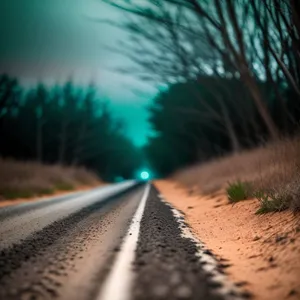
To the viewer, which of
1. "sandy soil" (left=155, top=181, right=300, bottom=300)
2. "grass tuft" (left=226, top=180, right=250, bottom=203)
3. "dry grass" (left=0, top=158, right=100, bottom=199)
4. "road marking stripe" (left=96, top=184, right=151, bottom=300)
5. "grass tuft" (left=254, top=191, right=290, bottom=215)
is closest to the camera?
"road marking stripe" (left=96, top=184, right=151, bottom=300)

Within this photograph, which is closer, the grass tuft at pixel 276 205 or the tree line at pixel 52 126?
the grass tuft at pixel 276 205

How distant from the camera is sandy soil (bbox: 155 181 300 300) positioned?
2.23 metres

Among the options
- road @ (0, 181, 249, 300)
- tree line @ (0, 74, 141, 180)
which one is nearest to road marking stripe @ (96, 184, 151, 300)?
road @ (0, 181, 249, 300)

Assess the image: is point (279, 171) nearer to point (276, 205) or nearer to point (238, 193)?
point (238, 193)

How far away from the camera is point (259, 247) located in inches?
124

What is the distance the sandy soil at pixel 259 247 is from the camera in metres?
2.23

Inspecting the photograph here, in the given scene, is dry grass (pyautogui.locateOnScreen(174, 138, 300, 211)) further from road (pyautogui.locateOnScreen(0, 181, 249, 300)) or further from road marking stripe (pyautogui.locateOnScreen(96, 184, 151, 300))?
road marking stripe (pyautogui.locateOnScreen(96, 184, 151, 300))

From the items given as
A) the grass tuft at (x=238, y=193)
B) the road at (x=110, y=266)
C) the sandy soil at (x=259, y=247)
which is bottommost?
the sandy soil at (x=259, y=247)

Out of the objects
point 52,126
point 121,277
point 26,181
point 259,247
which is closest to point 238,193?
point 259,247

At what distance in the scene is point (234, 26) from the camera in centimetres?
700

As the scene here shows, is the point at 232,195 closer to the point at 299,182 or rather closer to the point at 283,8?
the point at 299,182

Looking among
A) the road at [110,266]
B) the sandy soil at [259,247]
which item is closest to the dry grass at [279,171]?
the sandy soil at [259,247]

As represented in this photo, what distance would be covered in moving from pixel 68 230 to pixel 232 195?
11.4 feet

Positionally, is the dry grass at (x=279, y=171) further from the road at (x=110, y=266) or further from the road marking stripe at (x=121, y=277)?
the road marking stripe at (x=121, y=277)
